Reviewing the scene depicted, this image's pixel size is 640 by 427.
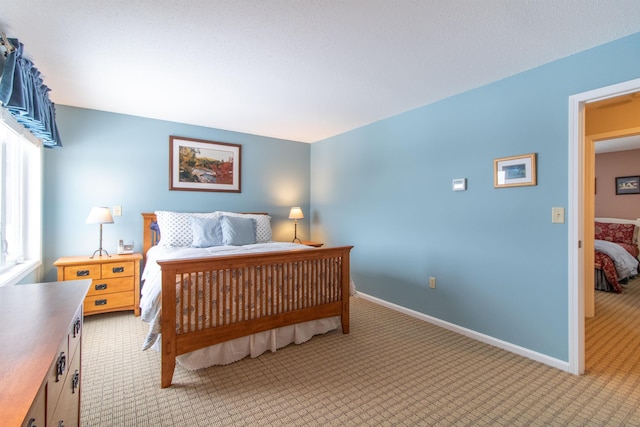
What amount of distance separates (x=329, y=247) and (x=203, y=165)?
2.34m

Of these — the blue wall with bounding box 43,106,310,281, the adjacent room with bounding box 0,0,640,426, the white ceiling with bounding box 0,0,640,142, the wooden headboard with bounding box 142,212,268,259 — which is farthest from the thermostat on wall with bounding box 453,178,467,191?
the wooden headboard with bounding box 142,212,268,259

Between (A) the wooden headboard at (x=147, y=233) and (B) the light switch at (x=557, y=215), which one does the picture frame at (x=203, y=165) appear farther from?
(B) the light switch at (x=557, y=215)

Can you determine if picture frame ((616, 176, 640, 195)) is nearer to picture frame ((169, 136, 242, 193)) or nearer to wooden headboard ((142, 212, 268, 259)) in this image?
picture frame ((169, 136, 242, 193))

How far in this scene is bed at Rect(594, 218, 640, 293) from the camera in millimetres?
4219

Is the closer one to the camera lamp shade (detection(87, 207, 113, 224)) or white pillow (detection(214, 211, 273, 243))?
lamp shade (detection(87, 207, 113, 224))

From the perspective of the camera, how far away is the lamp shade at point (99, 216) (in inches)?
122

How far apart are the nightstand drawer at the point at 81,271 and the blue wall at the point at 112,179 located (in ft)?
1.71

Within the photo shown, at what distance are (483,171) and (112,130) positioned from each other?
4058 mm

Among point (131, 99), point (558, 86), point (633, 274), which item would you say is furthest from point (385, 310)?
point (633, 274)

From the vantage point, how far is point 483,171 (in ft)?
8.91

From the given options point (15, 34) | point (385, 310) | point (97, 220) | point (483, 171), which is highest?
point (15, 34)

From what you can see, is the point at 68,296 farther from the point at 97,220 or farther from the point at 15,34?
the point at 97,220

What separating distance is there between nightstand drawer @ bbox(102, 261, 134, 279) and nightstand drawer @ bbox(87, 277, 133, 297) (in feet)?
0.17

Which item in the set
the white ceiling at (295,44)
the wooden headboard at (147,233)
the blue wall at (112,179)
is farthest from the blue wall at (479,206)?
the wooden headboard at (147,233)
